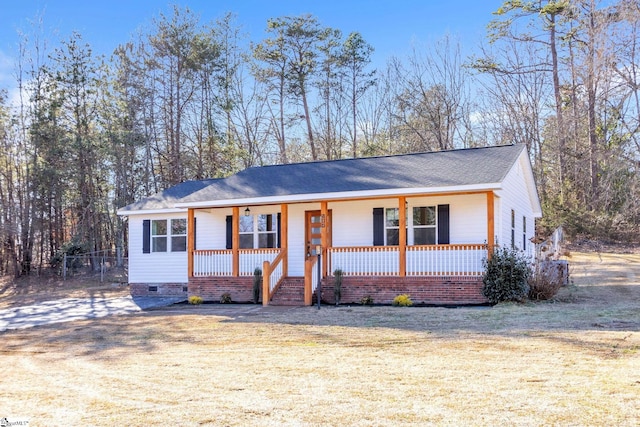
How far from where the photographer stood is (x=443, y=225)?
15258 mm

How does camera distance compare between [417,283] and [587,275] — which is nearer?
[417,283]

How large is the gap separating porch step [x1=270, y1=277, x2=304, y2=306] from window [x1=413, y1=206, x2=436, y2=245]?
3270mm

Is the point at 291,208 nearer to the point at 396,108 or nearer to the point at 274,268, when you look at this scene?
the point at 274,268

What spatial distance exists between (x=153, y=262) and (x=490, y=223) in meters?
10.8

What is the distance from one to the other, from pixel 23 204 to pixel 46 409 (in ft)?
89.2

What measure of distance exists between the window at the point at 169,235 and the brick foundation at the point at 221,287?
88.3 inches

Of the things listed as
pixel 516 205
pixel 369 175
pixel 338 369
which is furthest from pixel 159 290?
pixel 338 369

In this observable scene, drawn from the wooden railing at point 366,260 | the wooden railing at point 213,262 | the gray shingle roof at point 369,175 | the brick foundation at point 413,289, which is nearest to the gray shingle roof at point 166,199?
the gray shingle roof at point 369,175

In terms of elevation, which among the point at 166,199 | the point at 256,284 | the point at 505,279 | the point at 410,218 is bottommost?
the point at 256,284

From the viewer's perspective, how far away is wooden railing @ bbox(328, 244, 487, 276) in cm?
1398

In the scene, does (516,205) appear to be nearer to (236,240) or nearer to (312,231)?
(312,231)

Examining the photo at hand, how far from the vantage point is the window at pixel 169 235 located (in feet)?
61.7

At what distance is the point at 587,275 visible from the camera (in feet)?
65.5

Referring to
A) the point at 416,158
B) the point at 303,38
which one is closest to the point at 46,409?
the point at 416,158
